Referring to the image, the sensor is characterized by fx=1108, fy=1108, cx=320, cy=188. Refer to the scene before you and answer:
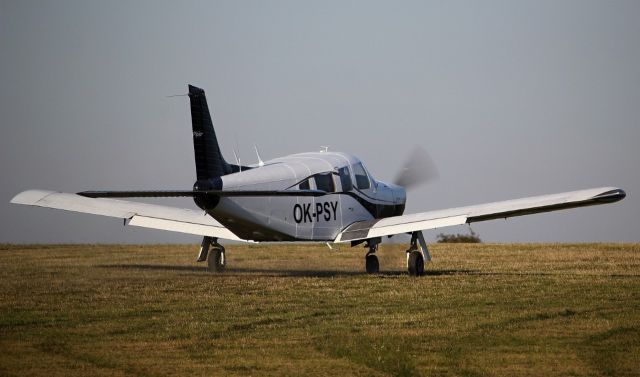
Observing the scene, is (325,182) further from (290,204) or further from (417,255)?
(417,255)

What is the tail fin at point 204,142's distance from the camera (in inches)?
907

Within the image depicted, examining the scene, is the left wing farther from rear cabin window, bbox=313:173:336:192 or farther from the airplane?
rear cabin window, bbox=313:173:336:192

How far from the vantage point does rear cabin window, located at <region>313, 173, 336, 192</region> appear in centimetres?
2567

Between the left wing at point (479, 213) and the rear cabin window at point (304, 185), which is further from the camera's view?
the rear cabin window at point (304, 185)

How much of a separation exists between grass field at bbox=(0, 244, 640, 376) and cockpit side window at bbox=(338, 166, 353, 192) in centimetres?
184

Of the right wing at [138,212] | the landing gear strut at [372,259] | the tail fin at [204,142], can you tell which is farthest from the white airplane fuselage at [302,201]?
the right wing at [138,212]

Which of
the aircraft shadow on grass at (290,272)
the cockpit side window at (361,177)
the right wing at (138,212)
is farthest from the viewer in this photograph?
the cockpit side window at (361,177)

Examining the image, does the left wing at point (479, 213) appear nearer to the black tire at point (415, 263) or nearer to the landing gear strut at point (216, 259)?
the black tire at point (415, 263)

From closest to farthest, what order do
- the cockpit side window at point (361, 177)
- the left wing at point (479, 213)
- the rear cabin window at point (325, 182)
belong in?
1. the left wing at point (479, 213)
2. the rear cabin window at point (325, 182)
3. the cockpit side window at point (361, 177)

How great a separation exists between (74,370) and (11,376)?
0.70 m

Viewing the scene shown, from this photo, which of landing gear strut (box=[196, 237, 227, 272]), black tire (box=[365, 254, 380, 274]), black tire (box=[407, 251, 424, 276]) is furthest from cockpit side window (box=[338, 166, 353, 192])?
landing gear strut (box=[196, 237, 227, 272])

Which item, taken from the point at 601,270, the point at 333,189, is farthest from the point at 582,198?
the point at 333,189

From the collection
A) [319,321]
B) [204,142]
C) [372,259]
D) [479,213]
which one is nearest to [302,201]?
[372,259]

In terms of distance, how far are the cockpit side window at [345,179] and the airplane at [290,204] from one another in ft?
0.06
